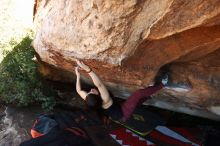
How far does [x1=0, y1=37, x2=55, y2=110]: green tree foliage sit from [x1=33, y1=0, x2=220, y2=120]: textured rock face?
933 mm

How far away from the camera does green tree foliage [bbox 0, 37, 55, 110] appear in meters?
6.21

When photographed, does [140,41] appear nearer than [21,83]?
Yes

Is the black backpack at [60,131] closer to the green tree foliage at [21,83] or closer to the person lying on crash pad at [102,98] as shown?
the person lying on crash pad at [102,98]

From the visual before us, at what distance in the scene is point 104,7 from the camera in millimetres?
3799

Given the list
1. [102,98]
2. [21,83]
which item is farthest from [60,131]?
[21,83]

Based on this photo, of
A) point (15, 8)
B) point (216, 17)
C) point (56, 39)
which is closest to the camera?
point (216, 17)

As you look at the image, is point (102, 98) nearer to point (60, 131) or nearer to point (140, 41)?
point (60, 131)

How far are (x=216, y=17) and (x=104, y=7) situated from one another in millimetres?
1074

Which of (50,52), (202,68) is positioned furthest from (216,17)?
(50,52)

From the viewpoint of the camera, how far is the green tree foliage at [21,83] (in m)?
6.21

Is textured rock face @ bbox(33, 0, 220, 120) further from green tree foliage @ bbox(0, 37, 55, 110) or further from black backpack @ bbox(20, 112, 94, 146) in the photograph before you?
green tree foliage @ bbox(0, 37, 55, 110)

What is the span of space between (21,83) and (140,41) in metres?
2.97

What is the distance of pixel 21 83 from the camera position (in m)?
6.22

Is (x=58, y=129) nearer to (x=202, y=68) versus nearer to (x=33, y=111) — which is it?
(x=33, y=111)
